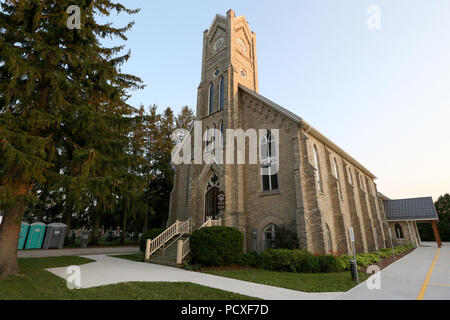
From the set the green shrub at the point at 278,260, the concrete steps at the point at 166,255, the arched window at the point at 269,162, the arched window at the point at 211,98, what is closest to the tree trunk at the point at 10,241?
the concrete steps at the point at 166,255

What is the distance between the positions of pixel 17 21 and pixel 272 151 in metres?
13.2

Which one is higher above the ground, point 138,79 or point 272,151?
point 138,79

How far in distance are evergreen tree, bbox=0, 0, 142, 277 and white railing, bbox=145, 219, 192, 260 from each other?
19.0 ft

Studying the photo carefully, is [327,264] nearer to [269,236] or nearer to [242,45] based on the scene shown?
[269,236]

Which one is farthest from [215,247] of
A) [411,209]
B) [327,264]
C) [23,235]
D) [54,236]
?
[411,209]

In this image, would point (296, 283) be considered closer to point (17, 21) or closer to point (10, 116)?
point (10, 116)

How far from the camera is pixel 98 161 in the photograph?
8.16 meters

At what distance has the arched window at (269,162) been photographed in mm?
14766

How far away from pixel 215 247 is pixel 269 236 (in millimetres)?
4120

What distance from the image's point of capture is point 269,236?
14.2m

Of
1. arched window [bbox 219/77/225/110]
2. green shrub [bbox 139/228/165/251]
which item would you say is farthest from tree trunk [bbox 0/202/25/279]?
arched window [bbox 219/77/225/110]

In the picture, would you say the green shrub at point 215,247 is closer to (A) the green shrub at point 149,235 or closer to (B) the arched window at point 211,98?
(A) the green shrub at point 149,235
